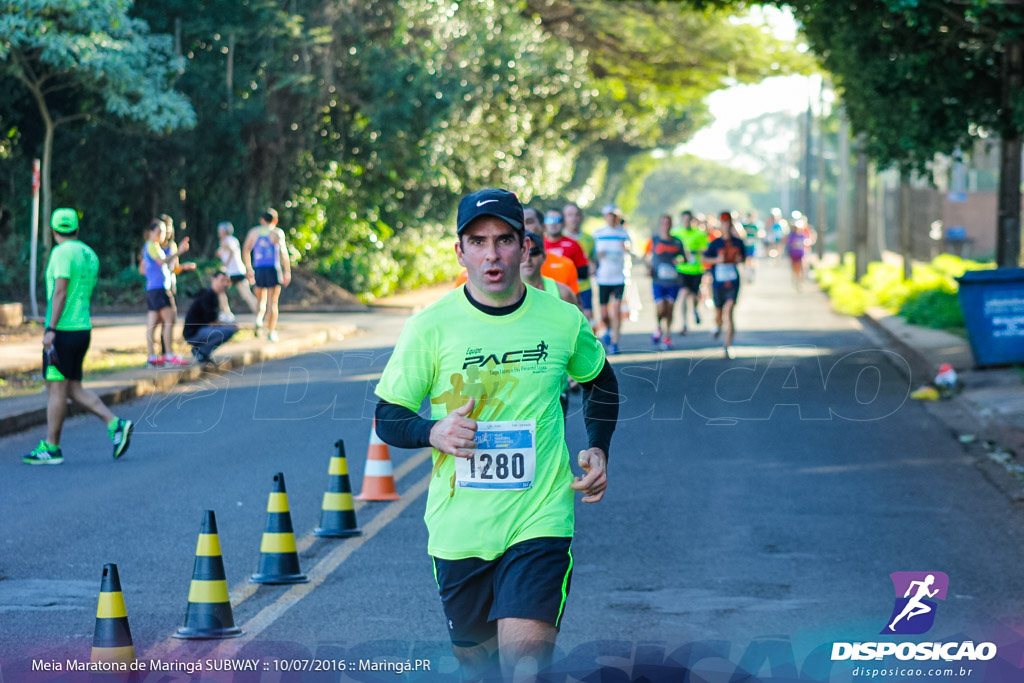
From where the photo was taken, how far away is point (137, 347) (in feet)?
69.3

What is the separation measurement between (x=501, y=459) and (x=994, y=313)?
47.1 feet

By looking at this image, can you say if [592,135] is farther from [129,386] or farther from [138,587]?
[138,587]

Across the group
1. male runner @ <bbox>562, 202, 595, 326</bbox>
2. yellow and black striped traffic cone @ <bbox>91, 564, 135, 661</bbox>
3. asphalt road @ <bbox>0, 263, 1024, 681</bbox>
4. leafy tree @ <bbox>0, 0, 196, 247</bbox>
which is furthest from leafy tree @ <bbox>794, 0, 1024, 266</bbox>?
yellow and black striped traffic cone @ <bbox>91, 564, 135, 661</bbox>

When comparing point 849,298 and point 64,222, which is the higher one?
point 64,222

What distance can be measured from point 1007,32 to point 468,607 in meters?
14.5

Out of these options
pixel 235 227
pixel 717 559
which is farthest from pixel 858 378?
pixel 235 227

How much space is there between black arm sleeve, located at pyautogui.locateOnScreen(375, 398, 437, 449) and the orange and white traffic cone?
5.83 m

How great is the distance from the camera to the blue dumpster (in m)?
17.4

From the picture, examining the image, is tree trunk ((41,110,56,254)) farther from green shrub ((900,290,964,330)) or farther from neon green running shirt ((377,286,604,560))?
neon green running shirt ((377,286,604,560))

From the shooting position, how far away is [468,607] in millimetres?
4551

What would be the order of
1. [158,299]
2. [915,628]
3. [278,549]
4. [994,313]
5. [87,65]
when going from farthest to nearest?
[87,65] < [158,299] < [994,313] < [278,549] < [915,628]

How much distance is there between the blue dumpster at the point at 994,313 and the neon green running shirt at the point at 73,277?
32.6 ft

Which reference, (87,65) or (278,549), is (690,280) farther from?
(278,549)

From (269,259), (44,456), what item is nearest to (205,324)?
(269,259)
